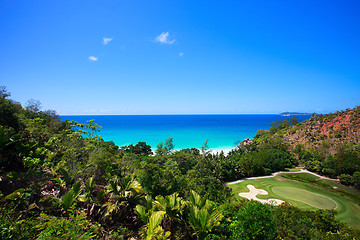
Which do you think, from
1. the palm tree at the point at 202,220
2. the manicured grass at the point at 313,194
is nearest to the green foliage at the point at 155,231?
the palm tree at the point at 202,220

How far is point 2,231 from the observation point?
302 centimetres

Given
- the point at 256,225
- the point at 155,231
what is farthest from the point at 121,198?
the point at 256,225

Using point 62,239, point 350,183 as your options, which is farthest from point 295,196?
point 62,239

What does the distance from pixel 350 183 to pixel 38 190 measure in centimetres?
2771

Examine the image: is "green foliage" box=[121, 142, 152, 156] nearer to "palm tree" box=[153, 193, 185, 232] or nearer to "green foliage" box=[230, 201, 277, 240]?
"palm tree" box=[153, 193, 185, 232]

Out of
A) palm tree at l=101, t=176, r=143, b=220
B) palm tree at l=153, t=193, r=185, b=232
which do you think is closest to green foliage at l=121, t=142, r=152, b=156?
palm tree at l=101, t=176, r=143, b=220

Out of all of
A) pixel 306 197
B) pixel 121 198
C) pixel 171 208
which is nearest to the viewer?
pixel 171 208

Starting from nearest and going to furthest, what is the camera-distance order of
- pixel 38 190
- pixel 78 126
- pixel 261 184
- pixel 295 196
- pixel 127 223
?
pixel 38 190
pixel 127 223
pixel 78 126
pixel 295 196
pixel 261 184

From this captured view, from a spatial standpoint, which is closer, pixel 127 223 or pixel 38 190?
pixel 38 190

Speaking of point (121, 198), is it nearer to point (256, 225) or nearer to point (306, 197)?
point (256, 225)

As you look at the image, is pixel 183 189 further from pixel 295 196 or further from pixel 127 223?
pixel 295 196

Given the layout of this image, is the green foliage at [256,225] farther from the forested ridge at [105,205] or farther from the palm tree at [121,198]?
the palm tree at [121,198]

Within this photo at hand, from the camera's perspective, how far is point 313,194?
15.6 m

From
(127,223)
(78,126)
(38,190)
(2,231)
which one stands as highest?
(78,126)
